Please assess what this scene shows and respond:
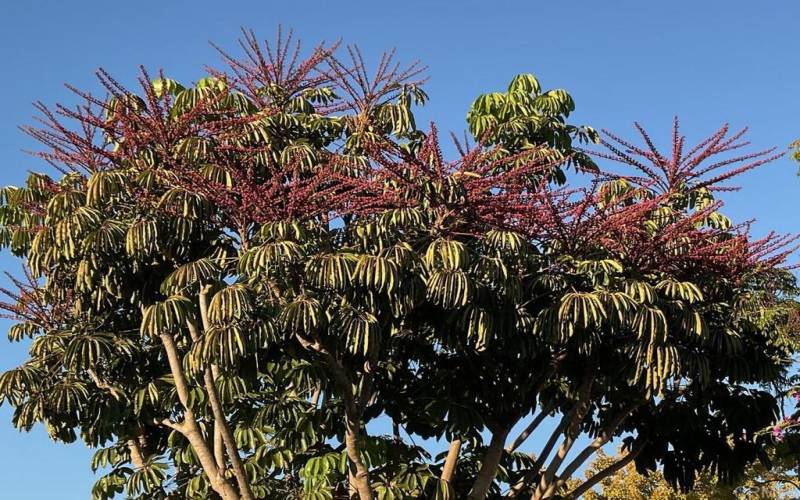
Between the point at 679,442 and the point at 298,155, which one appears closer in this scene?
the point at 298,155

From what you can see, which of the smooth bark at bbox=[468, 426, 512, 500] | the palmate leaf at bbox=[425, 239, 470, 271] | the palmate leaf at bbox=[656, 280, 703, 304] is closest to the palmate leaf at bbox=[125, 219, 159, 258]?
the palmate leaf at bbox=[425, 239, 470, 271]

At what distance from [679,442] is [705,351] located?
172cm

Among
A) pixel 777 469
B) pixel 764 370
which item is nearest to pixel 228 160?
pixel 764 370

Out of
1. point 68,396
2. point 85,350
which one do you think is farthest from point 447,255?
point 68,396

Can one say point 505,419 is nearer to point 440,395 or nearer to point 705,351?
point 440,395

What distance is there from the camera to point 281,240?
836 centimetres

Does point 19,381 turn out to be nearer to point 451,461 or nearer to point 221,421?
point 221,421

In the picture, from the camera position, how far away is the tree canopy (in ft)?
28.2

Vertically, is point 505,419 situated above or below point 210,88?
below

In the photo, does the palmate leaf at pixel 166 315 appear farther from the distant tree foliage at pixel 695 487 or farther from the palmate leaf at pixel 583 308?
the distant tree foliage at pixel 695 487

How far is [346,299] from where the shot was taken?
8.65 meters

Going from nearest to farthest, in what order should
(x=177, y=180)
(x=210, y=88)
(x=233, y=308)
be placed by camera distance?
(x=233, y=308) < (x=177, y=180) < (x=210, y=88)

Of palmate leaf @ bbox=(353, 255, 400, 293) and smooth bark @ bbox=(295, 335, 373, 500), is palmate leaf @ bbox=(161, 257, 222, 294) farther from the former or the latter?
palmate leaf @ bbox=(353, 255, 400, 293)

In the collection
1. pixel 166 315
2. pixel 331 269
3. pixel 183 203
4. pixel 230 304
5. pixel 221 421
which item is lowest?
pixel 221 421
